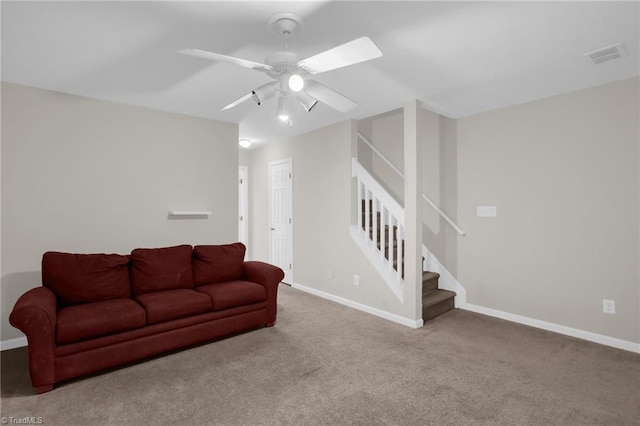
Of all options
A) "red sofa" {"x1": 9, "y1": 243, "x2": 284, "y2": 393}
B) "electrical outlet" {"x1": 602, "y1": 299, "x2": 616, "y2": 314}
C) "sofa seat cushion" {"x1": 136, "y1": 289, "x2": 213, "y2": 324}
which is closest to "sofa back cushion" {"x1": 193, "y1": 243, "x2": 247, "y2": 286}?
"red sofa" {"x1": 9, "y1": 243, "x2": 284, "y2": 393}

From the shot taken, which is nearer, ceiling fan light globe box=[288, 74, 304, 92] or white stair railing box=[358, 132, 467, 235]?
ceiling fan light globe box=[288, 74, 304, 92]

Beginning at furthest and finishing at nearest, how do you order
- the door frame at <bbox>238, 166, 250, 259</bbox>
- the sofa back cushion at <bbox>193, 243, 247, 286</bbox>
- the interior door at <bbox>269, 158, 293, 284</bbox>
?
the door frame at <bbox>238, 166, 250, 259</bbox> → the interior door at <bbox>269, 158, 293, 284</bbox> → the sofa back cushion at <bbox>193, 243, 247, 286</bbox>

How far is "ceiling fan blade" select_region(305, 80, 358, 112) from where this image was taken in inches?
90.0

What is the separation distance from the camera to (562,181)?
137 inches

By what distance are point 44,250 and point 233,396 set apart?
2519 mm

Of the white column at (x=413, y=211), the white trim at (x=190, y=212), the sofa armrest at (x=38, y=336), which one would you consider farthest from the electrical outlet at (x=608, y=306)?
the sofa armrest at (x=38, y=336)

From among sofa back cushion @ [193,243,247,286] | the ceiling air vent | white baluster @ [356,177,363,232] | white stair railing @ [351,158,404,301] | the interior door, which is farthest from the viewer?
the interior door

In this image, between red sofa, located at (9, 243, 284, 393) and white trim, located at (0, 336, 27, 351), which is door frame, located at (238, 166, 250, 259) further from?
white trim, located at (0, 336, 27, 351)

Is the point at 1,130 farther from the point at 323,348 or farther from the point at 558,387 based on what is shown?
the point at 558,387

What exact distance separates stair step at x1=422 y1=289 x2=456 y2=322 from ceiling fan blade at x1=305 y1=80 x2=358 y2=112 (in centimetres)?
263

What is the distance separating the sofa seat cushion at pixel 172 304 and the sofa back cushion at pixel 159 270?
0.38 feet

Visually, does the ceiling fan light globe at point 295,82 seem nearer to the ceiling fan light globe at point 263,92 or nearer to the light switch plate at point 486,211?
the ceiling fan light globe at point 263,92

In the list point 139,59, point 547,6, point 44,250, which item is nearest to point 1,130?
point 44,250

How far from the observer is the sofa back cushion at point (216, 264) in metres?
3.59
